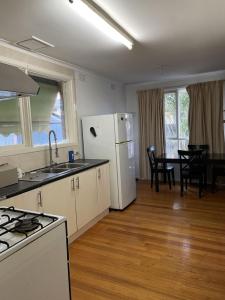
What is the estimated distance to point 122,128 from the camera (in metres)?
3.86

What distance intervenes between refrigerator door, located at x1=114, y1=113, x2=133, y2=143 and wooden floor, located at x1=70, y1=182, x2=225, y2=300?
47.6 inches

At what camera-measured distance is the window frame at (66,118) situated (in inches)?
116

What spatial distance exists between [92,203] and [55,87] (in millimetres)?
1958

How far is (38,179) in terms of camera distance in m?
2.55

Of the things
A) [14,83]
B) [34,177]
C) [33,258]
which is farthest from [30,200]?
[14,83]

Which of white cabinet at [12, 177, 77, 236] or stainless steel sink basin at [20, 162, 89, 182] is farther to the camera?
stainless steel sink basin at [20, 162, 89, 182]

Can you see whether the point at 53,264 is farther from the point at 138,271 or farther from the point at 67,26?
the point at 67,26

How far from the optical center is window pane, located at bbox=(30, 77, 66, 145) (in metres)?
3.37

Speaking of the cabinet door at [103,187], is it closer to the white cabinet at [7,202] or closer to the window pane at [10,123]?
the window pane at [10,123]

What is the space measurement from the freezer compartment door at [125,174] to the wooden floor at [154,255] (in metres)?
0.22

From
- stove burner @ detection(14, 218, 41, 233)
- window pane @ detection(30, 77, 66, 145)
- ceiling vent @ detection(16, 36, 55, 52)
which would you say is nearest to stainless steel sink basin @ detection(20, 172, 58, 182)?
window pane @ detection(30, 77, 66, 145)

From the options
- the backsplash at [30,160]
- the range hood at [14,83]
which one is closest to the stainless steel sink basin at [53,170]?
the backsplash at [30,160]

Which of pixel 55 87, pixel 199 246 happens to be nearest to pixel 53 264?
pixel 199 246

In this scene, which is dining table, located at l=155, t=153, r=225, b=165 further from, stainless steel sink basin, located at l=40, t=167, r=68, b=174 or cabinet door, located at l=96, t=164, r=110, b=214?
stainless steel sink basin, located at l=40, t=167, r=68, b=174
